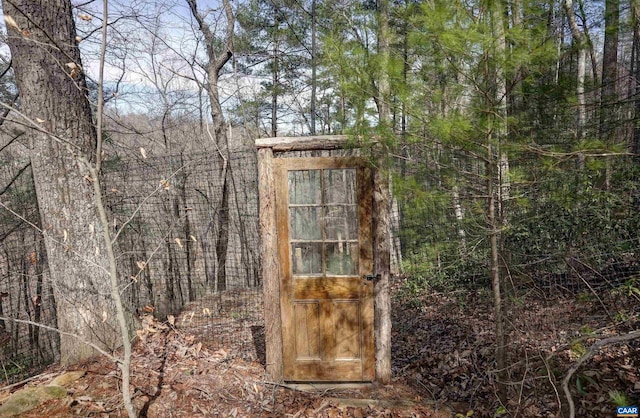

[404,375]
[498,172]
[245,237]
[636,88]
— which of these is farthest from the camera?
[245,237]

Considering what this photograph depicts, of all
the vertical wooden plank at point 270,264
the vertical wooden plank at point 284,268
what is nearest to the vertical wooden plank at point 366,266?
the vertical wooden plank at point 284,268

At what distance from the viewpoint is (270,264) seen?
3.38 meters

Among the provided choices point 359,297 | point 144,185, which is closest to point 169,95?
point 144,185

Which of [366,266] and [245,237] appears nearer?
[366,266]

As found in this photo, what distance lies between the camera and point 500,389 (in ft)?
10.4

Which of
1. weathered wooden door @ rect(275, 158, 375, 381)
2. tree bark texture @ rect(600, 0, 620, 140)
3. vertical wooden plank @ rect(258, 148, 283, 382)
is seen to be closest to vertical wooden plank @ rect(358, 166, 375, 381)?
weathered wooden door @ rect(275, 158, 375, 381)

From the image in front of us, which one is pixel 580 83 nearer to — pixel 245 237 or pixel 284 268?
pixel 284 268

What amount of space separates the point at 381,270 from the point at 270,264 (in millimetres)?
1013

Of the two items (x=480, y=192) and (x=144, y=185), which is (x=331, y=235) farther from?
(x=144, y=185)

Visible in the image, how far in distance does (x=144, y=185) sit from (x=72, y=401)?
108 inches

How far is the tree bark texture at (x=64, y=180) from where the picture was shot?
3.33m

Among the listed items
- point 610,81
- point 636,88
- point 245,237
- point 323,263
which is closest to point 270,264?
point 323,263

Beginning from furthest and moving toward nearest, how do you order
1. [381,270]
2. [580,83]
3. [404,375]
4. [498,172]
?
[404,375] < [381,270] < [498,172] < [580,83]

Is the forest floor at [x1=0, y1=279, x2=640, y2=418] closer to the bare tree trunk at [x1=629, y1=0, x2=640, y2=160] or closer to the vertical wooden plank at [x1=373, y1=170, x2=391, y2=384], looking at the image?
the vertical wooden plank at [x1=373, y1=170, x2=391, y2=384]
